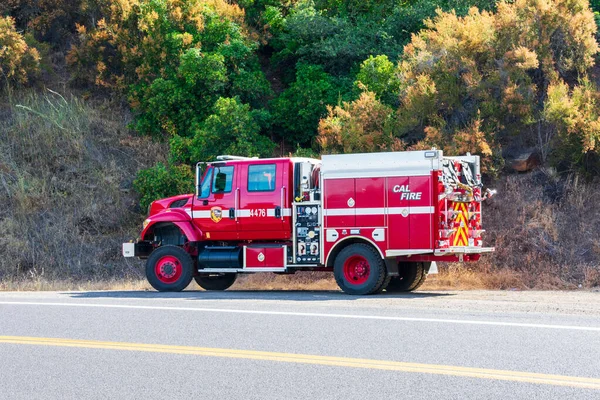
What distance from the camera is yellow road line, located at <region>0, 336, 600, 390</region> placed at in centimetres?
782

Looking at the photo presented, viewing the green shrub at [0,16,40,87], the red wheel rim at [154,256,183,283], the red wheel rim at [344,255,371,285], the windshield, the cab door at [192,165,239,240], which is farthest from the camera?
the green shrub at [0,16,40,87]

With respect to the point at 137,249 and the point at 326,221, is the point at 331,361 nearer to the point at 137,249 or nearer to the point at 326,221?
the point at 326,221

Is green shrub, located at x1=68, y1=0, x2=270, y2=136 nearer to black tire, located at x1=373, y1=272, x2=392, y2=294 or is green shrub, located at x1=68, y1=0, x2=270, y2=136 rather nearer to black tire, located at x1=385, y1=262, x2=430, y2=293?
black tire, located at x1=385, y1=262, x2=430, y2=293

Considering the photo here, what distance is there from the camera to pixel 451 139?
2267cm

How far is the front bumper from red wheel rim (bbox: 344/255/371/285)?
192 inches

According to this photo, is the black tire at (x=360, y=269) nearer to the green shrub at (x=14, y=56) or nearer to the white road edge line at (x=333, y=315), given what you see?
the white road edge line at (x=333, y=315)

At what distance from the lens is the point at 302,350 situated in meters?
9.55

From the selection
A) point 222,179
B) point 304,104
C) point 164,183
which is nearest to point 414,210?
point 222,179

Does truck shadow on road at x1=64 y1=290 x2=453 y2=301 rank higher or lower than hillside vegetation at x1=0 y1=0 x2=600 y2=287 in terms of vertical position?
lower

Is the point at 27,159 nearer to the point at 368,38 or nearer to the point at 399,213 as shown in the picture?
the point at 368,38

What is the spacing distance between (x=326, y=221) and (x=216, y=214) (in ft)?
8.62

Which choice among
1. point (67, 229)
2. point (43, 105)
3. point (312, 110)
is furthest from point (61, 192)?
point (312, 110)

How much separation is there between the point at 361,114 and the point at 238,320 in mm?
13274

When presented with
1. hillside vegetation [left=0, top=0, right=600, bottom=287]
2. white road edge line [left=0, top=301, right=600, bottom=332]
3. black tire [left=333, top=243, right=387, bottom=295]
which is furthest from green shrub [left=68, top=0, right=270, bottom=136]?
white road edge line [left=0, top=301, right=600, bottom=332]
